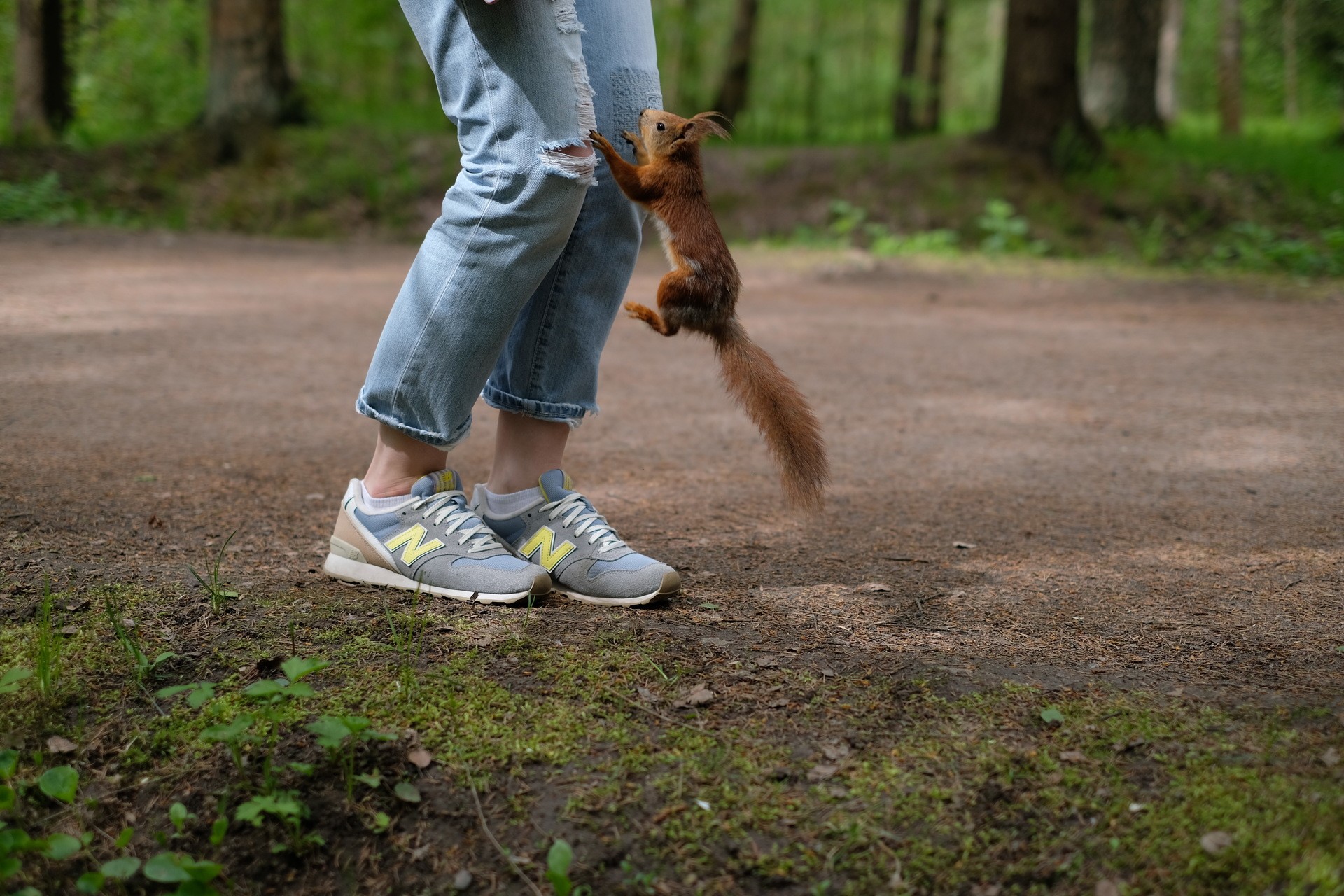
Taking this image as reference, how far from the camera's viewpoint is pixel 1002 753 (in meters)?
1.68

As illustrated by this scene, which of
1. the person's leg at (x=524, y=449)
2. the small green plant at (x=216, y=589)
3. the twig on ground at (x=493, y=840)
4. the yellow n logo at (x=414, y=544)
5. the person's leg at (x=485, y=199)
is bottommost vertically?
the twig on ground at (x=493, y=840)

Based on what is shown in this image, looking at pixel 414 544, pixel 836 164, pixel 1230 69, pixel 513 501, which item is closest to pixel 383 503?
pixel 414 544

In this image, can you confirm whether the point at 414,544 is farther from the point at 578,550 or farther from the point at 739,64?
the point at 739,64

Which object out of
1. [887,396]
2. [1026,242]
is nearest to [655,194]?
[887,396]

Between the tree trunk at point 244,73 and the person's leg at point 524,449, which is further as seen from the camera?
the tree trunk at point 244,73

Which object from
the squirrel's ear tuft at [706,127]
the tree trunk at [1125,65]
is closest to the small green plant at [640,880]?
the squirrel's ear tuft at [706,127]

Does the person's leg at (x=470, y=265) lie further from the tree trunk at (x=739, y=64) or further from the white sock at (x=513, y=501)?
the tree trunk at (x=739, y=64)

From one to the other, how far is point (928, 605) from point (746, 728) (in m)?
0.73

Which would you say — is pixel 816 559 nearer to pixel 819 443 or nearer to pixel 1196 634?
pixel 819 443

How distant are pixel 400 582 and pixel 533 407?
46 centimetres

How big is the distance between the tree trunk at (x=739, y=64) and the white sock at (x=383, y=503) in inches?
483

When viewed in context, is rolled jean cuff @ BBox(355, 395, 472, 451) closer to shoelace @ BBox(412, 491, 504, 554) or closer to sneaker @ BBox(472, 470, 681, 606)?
shoelace @ BBox(412, 491, 504, 554)

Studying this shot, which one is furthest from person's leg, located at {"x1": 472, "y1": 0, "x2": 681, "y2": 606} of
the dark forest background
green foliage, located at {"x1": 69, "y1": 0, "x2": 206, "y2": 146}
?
green foliage, located at {"x1": 69, "y1": 0, "x2": 206, "y2": 146}

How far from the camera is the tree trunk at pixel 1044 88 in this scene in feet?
30.7
